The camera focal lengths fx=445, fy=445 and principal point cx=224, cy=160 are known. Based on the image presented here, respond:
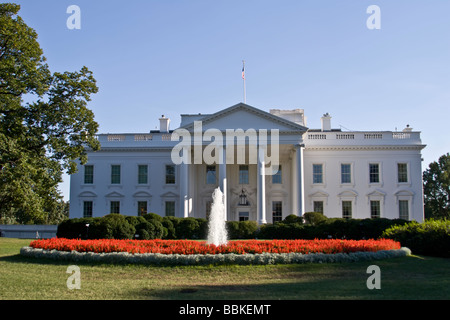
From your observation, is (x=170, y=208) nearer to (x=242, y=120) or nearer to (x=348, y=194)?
(x=242, y=120)

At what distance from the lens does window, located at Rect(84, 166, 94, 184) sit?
43.4 m

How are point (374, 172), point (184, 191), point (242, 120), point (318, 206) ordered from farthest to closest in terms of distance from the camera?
point (318, 206) < point (374, 172) < point (242, 120) < point (184, 191)

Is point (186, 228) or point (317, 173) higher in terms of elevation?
point (317, 173)

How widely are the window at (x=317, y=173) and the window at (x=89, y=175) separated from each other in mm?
21454

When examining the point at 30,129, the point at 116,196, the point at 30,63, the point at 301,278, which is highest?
the point at 30,63

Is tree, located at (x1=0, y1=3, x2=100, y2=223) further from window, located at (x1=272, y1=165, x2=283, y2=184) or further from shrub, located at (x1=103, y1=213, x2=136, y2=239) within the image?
window, located at (x1=272, y1=165, x2=283, y2=184)

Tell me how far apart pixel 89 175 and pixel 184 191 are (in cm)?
1111

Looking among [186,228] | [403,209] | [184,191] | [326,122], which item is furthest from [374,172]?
[186,228]

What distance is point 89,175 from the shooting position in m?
43.4

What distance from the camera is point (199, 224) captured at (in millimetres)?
33812
